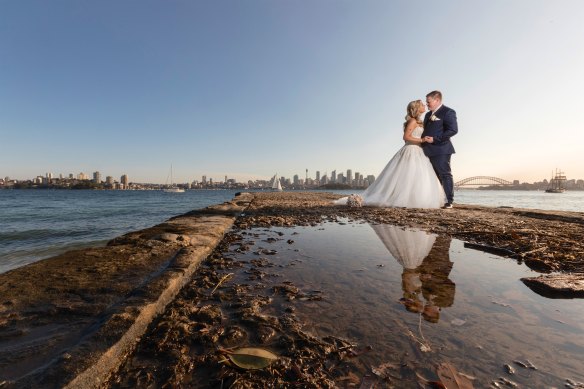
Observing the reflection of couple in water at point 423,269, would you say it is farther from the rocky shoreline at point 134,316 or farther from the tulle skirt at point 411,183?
the tulle skirt at point 411,183

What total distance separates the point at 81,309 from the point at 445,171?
8.88 meters

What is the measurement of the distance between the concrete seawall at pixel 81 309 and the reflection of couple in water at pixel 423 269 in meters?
1.52

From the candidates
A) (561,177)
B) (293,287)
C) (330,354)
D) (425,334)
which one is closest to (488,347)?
(425,334)

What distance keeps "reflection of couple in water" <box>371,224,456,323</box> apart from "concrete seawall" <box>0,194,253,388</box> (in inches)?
59.7

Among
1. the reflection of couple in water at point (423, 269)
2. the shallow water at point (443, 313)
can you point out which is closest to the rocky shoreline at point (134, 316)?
the shallow water at point (443, 313)

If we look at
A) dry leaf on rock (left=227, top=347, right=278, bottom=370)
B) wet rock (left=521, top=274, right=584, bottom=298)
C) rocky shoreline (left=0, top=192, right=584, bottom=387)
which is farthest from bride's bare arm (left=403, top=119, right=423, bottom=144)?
dry leaf on rock (left=227, top=347, right=278, bottom=370)

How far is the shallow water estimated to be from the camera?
109 cm

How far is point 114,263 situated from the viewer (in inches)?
88.6

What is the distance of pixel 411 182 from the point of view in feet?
27.0

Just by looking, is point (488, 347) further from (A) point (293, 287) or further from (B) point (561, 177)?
(B) point (561, 177)

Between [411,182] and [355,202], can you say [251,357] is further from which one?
[411,182]

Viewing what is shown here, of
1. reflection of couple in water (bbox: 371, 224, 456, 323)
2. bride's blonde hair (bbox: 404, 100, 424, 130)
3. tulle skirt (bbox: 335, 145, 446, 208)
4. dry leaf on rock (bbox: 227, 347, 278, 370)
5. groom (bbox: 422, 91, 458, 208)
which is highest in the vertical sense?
bride's blonde hair (bbox: 404, 100, 424, 130)

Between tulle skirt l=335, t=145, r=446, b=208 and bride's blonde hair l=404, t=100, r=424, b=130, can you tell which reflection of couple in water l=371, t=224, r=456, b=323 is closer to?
tulle skirt l=335, t=145, r=446, b=208

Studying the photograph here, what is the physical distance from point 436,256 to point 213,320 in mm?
2294
